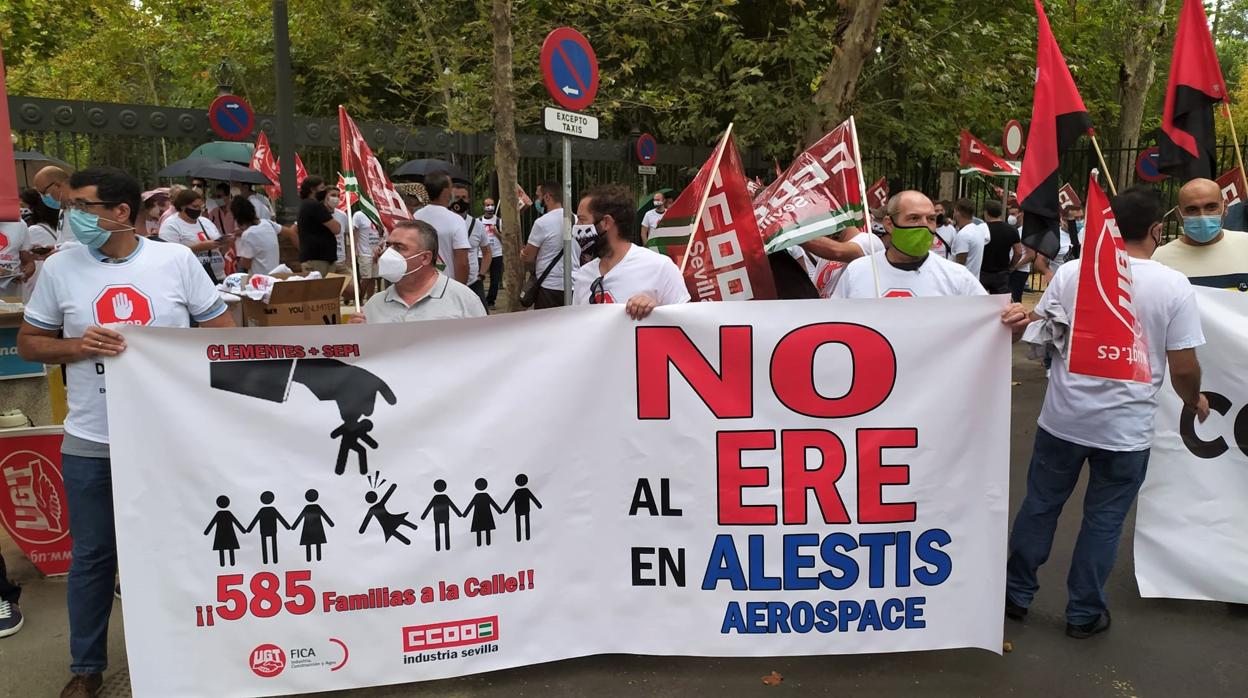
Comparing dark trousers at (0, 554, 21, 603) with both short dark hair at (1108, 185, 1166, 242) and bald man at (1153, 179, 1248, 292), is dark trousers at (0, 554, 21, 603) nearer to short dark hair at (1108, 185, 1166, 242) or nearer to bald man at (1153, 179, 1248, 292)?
short dark hair at (1108, 185, 1166, 242)

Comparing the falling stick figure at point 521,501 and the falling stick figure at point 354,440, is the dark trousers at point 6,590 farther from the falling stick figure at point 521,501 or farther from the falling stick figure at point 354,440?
the falling stick figure at point 521,501

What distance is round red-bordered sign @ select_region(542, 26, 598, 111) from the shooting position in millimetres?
6473

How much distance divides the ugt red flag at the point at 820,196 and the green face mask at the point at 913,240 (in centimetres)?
36

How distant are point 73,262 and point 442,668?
1995 millimetres

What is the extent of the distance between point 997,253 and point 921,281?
344 inches

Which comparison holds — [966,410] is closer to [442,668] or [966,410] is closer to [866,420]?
[866,420]

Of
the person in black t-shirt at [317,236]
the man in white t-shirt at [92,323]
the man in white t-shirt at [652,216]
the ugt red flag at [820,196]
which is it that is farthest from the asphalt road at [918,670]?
the man in white t-shirt at [652,216]

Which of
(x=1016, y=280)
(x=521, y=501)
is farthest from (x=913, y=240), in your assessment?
(x=1016, y=280)

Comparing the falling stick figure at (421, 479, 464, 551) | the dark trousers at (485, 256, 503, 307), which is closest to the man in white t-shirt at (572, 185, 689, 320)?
the falling stick figure at (421, 479, 464, 551)

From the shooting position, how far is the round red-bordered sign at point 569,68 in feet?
21.2

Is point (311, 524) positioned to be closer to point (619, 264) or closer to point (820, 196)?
point (619, 264)

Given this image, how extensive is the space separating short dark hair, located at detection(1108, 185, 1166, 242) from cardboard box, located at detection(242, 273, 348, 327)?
436 cm

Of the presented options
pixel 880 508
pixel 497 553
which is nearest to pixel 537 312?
pixel 497 553

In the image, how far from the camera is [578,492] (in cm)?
381
